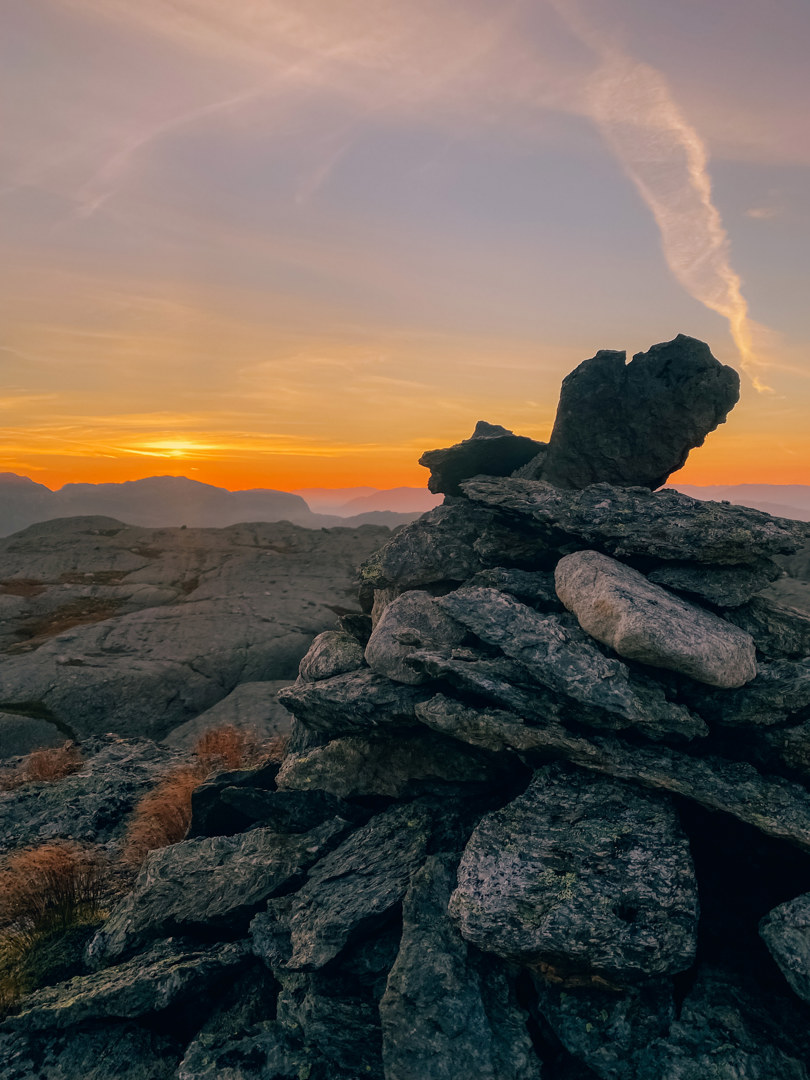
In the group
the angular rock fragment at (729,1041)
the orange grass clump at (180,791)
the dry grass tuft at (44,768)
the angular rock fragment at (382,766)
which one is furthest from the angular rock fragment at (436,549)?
the dry grass tuft at (44,768)

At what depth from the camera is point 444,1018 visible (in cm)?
586

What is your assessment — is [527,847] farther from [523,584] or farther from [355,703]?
[523,584]

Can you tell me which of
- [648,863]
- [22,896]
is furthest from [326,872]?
[22,896]

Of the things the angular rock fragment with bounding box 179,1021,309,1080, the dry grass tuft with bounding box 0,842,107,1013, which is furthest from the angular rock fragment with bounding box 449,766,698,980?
the dry grass tuft with bounding box 0,842,107,1013

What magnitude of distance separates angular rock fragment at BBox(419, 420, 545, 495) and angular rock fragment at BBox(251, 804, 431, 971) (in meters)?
6.40

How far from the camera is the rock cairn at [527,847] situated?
5875 millimetres

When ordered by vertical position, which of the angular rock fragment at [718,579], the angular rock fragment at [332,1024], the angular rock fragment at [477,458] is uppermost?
the angular rock fragment at [477,458]

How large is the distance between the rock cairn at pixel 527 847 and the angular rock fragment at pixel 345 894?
34 mm

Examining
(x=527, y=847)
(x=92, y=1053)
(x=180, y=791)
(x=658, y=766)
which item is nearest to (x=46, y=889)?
(x=180, y=791)

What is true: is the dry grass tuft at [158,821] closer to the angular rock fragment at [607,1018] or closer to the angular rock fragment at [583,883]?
the angular rock fragment at [583,883]

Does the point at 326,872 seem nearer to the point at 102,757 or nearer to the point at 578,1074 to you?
the point at 578,1074

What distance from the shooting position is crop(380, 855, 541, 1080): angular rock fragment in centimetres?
563

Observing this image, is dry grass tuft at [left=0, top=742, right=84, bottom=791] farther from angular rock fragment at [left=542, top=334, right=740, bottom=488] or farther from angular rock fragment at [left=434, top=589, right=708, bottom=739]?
angular rock fragment at [left=542, top=334, right=740, bottom=488]

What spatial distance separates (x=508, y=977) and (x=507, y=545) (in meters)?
5.76
